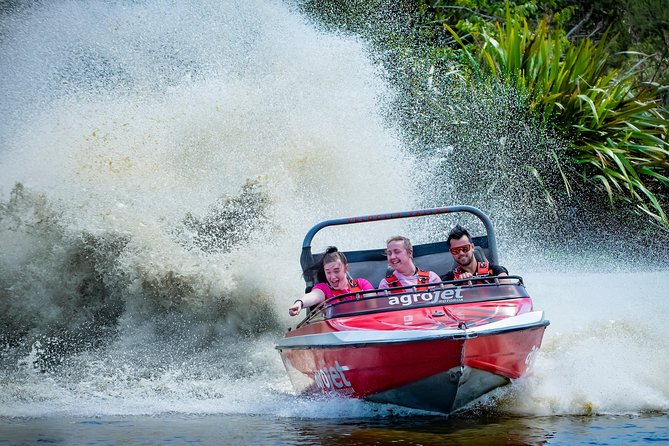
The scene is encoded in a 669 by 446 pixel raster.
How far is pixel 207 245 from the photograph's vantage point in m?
12.1

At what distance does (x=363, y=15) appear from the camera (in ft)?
61.4

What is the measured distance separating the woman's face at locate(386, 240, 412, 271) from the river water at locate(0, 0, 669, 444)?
126 cm

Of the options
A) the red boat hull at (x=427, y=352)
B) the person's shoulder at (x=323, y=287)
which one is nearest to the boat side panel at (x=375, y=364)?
the red boat hull at (x=427, y=352)

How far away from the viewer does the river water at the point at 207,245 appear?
726 centimetres

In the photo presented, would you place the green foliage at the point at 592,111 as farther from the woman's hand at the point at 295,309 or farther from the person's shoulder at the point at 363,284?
the woman's hand at the point at 295,309

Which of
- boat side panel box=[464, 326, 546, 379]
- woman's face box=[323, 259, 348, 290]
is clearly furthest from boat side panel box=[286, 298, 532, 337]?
woman's face box=[323, 259, 348, 290]

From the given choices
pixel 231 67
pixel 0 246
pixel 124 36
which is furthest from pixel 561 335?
pixel 124 36

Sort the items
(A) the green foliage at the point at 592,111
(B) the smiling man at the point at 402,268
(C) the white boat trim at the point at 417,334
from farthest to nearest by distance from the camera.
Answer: (A) the green foliage at the point at 592,111 < (B) the smiling man at the point at 402,268 < (C) the white boat trim at the point at 417,334

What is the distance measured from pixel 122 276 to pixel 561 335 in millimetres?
4731

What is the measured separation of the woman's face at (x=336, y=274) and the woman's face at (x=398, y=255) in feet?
1.30

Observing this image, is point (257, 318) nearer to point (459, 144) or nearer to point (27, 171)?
point (27, 171)

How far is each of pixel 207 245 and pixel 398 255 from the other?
4.63 m

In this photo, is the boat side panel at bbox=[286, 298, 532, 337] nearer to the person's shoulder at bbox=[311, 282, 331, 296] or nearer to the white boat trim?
the white boat trim

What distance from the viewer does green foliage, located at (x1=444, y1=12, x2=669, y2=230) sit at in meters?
16.9
